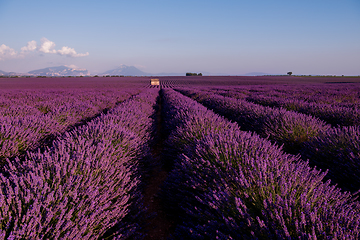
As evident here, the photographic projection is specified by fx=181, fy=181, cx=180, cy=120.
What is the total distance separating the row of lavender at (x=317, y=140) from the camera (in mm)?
2134

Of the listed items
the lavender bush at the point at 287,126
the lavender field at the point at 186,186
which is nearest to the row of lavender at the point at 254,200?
the lavender field at the point at 186,186

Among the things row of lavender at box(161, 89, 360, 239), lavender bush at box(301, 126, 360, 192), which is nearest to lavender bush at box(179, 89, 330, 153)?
lavender bush at box(301, 126, 360, 192)

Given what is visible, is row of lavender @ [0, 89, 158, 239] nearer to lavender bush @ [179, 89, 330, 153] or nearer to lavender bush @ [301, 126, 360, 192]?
lavender bush @ [301, 126, 360, 192]

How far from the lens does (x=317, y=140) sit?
107 inches

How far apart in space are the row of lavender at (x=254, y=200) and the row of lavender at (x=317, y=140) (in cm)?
80

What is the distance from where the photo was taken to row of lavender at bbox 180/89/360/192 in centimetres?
213

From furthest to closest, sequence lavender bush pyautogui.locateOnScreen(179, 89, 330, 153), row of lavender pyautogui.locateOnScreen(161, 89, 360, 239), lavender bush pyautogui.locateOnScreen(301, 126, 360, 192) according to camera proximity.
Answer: lavender bush pyautogui.locateOnScreen(179, 89, 330, 153) < lavender bush pyautogui.locateOnScreen(301, 126, 360, 192) < row of lavender pyautogui.locateOnScreen(161, 89, 360, 239)

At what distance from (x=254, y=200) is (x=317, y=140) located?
2.15m

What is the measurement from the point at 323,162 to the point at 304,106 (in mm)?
3916

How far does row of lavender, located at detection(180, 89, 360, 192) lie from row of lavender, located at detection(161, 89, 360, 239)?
0.80 metres

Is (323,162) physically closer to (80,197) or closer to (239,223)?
(239,223)

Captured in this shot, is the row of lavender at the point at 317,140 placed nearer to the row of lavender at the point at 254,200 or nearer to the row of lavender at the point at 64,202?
the row of lavender at the point at 254,200

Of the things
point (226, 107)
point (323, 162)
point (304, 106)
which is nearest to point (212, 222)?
point (323, 162)

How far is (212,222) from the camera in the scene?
1.18 m
